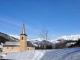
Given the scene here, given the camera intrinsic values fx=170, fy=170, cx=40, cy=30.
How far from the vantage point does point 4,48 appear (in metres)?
86.2

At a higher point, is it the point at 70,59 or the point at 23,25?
the point at 23,25

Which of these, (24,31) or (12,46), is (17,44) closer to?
(12,46)

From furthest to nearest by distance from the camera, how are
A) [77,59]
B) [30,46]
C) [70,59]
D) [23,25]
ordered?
[30,46], [23,25], [70,59], [77,59]

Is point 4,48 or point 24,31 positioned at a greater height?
point 24,31

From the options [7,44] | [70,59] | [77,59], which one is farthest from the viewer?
[7,44]

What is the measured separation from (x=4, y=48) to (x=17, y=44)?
6938 mm

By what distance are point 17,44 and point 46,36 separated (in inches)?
1566

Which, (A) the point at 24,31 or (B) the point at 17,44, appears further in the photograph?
(B) the point at 17,44

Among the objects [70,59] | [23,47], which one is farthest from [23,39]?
[70,59]

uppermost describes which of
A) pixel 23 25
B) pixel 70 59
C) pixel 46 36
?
pixel 23 25

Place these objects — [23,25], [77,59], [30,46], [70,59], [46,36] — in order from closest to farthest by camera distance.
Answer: [77,59], [70,59], [46,36], [23,25], [30,46]

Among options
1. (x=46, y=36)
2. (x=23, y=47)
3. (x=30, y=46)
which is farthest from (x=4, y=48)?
(x=46, y=36)

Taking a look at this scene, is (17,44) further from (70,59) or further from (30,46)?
(70,59)

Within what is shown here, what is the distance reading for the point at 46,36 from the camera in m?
49.0
